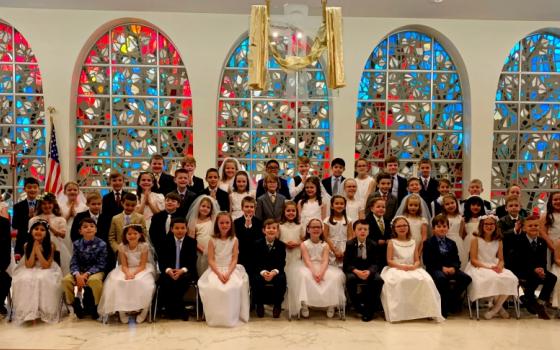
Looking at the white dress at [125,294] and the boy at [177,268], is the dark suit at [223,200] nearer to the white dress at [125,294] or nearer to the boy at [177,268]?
the boy at [177,268]

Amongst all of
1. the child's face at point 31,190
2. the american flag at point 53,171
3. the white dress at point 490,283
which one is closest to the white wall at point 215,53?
the american flag at point 53,171

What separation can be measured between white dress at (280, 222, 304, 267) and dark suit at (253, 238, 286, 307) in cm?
20

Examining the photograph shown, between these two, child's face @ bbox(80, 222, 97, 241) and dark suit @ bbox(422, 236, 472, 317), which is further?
dark suit @ bbox(422, 236, 472, 317)

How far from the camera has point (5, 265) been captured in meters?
4.98

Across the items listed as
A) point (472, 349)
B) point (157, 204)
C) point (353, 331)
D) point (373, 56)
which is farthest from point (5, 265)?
point (373, 56)

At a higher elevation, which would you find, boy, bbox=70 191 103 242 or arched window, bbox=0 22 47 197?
arched window, bbox=0 22 47 197

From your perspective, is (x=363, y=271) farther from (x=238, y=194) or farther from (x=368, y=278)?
(x=238, y=194)

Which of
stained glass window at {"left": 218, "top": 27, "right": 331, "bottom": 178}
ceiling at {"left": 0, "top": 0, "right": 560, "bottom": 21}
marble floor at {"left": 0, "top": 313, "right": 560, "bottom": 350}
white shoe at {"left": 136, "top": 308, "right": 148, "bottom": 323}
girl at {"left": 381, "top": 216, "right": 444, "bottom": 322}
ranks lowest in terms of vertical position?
marble floor at {"left": 0, "top": 313, "right": 560, "bottom": 350}

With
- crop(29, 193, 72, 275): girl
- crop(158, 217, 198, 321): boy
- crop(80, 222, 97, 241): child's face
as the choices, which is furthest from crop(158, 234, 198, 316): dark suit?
crop(29, 193, 72, 275): girl

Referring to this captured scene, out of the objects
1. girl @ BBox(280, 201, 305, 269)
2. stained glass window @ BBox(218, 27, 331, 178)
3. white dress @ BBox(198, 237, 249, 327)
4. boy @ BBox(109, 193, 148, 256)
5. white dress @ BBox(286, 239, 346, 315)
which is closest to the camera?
white dress @ BBox(198, 237, 249, 327)

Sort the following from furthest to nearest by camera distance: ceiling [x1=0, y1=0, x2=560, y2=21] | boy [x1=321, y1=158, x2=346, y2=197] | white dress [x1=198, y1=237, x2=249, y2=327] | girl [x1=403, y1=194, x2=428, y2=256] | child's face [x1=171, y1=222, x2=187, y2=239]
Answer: ceiling [x1=0, y1=0, x2=560, y2=21] → boy [x1=321, y1=158, x2=346, y2=197] → girl [x1=403, y1=194, x2=428, y2=256] → child's face [x1=171, y1=222, x2=187, y2=239] → white dress [x1=198, y1=237, x2=249, y2=327]

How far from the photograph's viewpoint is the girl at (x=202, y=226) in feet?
17.2

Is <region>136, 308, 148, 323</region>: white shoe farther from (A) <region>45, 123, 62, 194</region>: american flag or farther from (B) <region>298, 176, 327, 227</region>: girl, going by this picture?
(A) <region>45, 123, 62, 194</region>: american flag

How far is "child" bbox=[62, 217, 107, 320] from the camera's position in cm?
479
